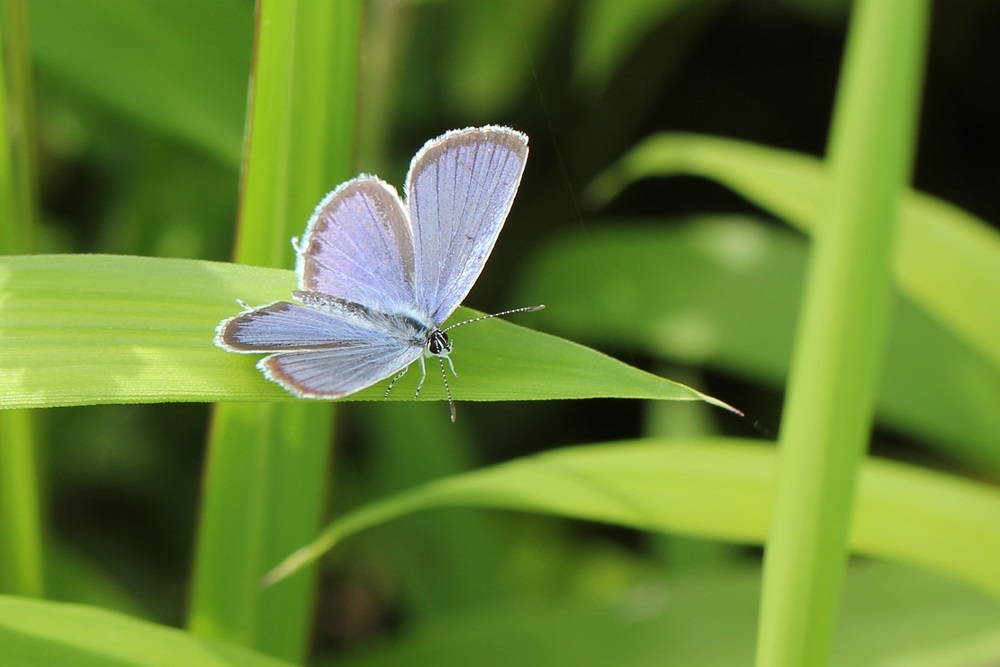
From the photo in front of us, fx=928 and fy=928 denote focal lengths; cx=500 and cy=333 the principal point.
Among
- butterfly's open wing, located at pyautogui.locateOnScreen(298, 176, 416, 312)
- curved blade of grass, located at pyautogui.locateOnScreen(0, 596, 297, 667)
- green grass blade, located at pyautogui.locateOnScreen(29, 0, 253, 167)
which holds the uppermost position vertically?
green grass blade, located at pyautogui.locateOnScreen(29, 0, 253, 167)

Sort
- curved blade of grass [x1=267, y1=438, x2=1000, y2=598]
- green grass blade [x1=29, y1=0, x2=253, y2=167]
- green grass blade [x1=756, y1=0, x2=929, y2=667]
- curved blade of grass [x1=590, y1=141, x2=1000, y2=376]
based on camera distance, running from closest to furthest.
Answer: green grass blade [x1=756, y1=0, x2=929, y2=667] < curved blade of grass [x1=267, y1=438, x2=1000, y2=598] < curved blade of grass [x1=590, y1=141, x2=1000, y2=376] < green grass blade [x1=29, y1=0, x2=253, y2=167]

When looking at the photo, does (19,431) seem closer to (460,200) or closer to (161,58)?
(460,200)

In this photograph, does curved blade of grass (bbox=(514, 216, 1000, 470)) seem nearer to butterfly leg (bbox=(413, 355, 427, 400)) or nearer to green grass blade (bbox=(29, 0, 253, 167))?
green grass blade (bbox=(29, 0, 253, 167))

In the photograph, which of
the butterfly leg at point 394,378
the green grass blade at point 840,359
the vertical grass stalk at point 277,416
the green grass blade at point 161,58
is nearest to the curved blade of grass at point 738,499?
the vertical grass stalk at point 277,416

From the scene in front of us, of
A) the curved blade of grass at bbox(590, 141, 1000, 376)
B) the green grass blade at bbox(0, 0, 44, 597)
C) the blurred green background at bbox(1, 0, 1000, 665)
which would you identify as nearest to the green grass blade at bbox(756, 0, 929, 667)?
the blurred green background at bbox(1, 0, 1000, 665)

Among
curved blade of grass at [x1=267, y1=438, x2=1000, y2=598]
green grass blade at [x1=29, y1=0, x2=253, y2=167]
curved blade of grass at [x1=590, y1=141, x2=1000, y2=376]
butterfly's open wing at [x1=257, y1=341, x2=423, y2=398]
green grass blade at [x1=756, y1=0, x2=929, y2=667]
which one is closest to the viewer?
green grass blade at [x1=756, y1=0, x2=929, y2=667]

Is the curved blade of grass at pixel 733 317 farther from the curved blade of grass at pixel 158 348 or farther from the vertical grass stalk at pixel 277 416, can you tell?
the curved blade of grass at pixel 158 348
